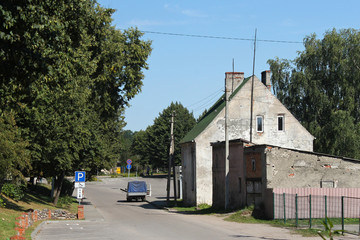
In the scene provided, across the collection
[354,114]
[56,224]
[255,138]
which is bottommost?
[56,224]

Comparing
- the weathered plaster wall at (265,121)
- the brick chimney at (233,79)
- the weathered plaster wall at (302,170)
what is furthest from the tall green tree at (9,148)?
the brick chimney at (233,79)

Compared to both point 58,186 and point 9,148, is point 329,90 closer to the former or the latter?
point 58,186

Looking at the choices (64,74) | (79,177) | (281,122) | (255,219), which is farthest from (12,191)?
(281,122)

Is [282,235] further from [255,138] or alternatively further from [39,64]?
[255,138]

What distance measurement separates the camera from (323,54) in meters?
52.0

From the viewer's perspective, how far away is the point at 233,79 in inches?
1795

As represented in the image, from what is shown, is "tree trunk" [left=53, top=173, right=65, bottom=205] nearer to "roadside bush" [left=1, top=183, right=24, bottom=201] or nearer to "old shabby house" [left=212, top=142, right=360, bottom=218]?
"roadside bush" [left=1, top=183, right=24, bottom=201]

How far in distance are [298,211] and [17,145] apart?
1445 centimetres

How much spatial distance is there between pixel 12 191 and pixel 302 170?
1741 centimetres

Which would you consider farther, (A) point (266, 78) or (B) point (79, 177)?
(A) point (266, 78)

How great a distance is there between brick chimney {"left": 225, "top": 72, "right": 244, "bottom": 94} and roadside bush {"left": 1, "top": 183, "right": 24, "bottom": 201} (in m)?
21.9

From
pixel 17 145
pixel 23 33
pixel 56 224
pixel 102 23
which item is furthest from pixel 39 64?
pixel 102 23

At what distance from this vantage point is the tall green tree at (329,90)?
159ft

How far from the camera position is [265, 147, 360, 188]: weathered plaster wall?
27.3 metres
